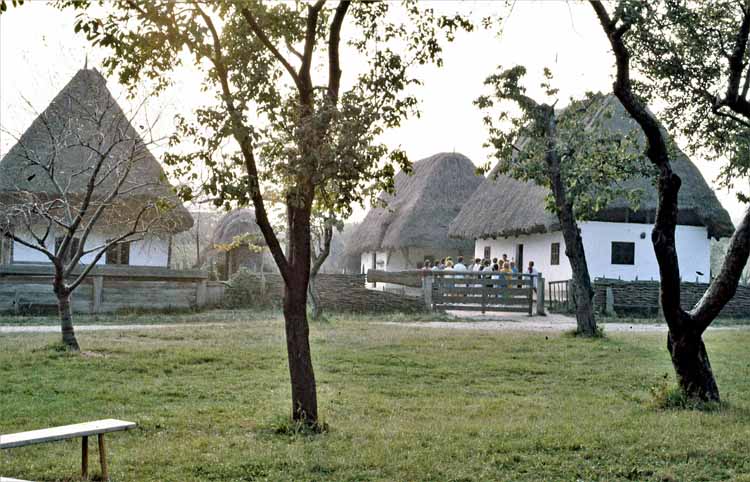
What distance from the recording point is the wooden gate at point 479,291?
2408 cm

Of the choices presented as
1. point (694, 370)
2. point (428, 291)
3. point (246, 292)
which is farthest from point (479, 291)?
point (694, 370)

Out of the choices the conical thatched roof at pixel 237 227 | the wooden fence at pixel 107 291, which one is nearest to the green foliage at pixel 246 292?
the wooden fence at pixel 107 291

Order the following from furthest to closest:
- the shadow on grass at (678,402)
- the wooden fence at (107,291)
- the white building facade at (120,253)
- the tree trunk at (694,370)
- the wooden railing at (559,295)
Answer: the white building facade at (120,253) → the wooden railing at (559,295) → the wooden fence at (107,291) → the tree trunk at (694,370) → the shadow on grass at (678,402)

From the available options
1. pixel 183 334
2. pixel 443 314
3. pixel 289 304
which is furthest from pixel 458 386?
pixel 443 314

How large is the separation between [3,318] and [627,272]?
19.1 metres

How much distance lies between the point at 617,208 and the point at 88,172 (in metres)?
16.7

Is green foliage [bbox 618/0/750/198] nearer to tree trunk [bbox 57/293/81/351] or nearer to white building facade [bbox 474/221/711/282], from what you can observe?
tree trunk [bbox 57/293/81/351]

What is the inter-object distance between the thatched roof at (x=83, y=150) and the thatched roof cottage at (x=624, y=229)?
11.4 metres

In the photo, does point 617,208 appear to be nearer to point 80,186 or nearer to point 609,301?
point 609,301

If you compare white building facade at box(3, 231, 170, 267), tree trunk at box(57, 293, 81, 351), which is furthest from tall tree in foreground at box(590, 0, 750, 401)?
white building facade at box(3, 231, 170, 267)

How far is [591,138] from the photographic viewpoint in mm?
16859

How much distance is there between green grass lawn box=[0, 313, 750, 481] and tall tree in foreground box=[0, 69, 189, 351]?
5.64 ft

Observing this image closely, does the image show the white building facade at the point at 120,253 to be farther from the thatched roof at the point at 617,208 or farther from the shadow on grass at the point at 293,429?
the shadow on grass at the point at 293,429

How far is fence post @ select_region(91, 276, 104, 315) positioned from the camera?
21.5 meters
